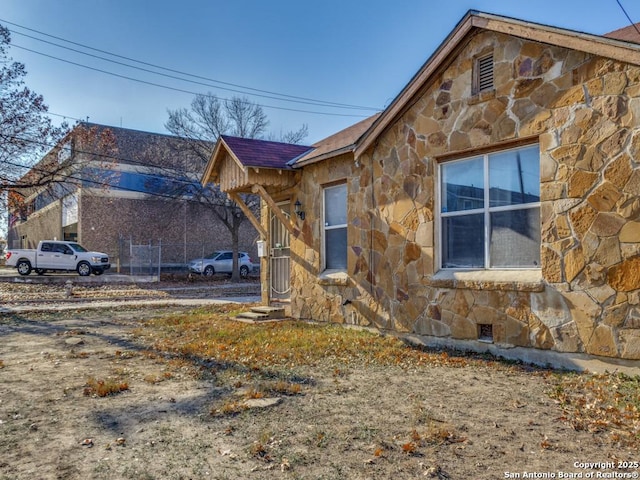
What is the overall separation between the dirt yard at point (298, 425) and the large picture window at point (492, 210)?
1523 mm

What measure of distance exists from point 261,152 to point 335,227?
243 centimetres

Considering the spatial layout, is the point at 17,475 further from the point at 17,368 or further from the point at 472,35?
the point at 472,35

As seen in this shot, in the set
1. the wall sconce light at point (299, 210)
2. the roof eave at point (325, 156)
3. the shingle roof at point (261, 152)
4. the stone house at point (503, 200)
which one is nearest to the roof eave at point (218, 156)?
the shingle roof at point (261, 152)

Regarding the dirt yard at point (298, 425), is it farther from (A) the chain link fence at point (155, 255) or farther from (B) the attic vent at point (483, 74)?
(A) the chain link fence at point (155, 255)

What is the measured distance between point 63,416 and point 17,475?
1.33 m

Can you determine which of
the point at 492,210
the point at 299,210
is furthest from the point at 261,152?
the point at 492,210

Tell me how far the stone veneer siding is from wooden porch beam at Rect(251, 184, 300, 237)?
1861 millimetres

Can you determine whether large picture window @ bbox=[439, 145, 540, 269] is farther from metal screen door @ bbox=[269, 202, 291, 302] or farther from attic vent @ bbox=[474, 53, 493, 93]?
metal screen door @ bbox=[269, 202, 291, 302]

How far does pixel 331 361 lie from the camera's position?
22.8 feet

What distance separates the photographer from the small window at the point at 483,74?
23.7 feet

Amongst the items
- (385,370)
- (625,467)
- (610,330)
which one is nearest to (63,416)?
(385,370)

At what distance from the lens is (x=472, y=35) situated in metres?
7.37

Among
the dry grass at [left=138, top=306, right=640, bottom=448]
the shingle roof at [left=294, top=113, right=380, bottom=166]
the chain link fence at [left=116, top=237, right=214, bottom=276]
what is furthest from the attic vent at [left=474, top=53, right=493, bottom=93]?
the chain link fence at [left=116, top=237, right=214, bottom=276]

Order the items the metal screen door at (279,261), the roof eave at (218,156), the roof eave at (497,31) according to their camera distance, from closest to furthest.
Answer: the roof eave at (497,31)
the roof eave at (218,156)
the metal screen door at (279,261)
